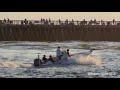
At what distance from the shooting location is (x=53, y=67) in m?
18.8

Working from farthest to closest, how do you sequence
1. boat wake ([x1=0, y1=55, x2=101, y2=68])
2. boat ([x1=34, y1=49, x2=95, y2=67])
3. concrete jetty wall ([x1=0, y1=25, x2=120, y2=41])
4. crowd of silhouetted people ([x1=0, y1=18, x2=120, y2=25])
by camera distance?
concrete jetty wall ([x1=0, y1=25, x2=120, y2=41]) < crowd of silhouetted people ([x1=0, y1=18, x2=120, y2=25]) < boat ([x1=34, y1=49, x2=95, y2=67]) < boat wake ([x1=0, y1=55, x2=101, y2=68])

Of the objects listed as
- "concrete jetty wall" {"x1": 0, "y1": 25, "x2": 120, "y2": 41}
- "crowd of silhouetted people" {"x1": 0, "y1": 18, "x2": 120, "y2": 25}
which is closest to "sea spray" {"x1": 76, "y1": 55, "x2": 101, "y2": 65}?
"concrete jetty wall" {"x1": 0, "y1": 25, "x2": 120, "y2": 41}

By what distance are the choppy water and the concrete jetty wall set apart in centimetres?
26

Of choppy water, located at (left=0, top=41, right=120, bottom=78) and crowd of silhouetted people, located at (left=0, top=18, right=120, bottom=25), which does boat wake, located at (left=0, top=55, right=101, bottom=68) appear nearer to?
choppy water, located at (left=0, top=41, right=120, bottom=78)

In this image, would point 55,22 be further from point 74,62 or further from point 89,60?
point 89,60

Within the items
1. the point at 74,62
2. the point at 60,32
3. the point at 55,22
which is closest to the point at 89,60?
the point at 74,62

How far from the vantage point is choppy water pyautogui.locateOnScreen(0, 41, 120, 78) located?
18391mm

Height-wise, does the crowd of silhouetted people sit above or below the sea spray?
above

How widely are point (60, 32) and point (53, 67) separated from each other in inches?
33.0
